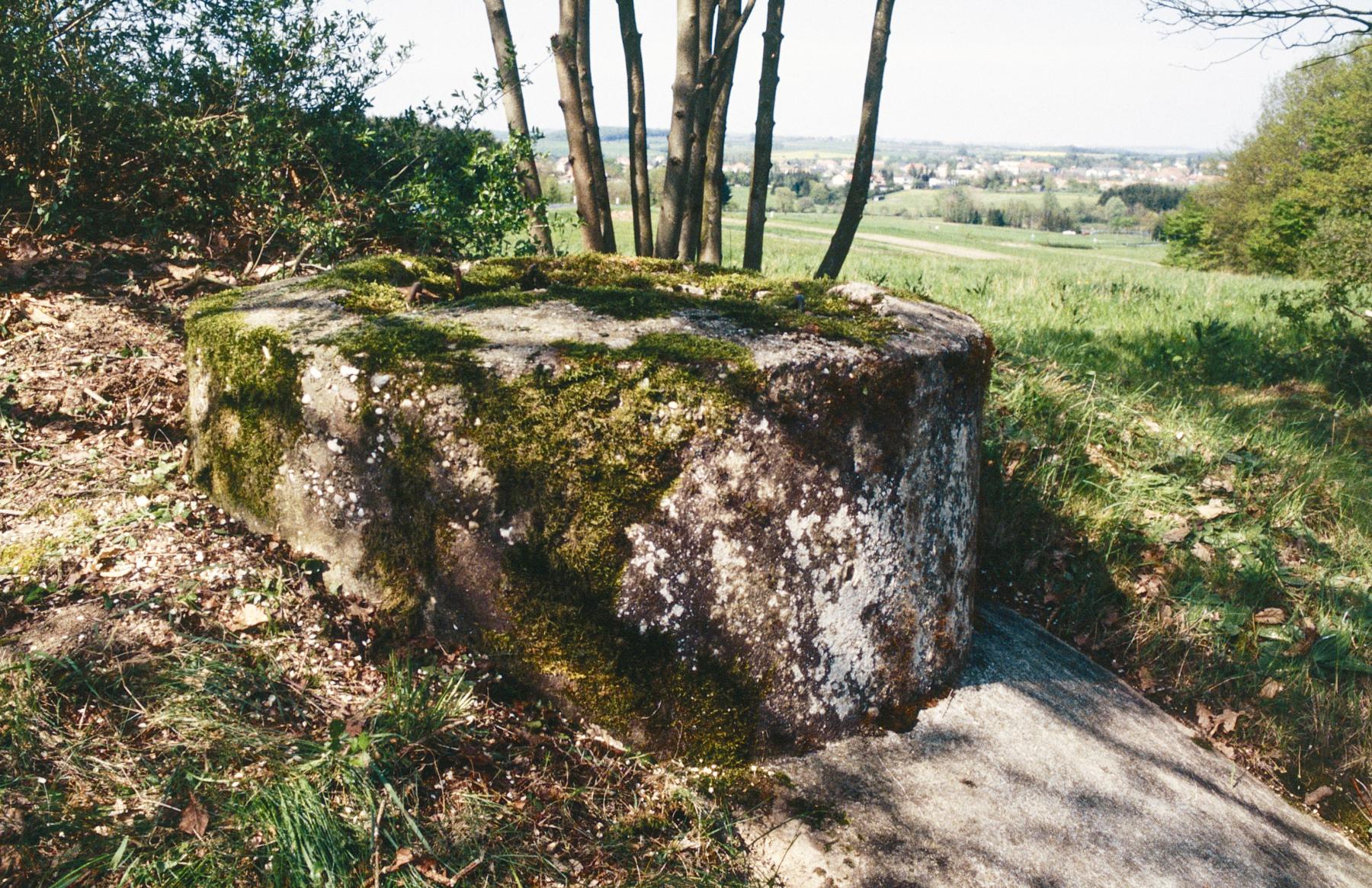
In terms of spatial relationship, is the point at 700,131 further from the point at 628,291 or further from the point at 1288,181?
the point at 1288,181

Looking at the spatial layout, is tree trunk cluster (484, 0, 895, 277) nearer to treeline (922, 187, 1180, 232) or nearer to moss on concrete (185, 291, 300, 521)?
moss on concrete (185, 291, 300, 521)

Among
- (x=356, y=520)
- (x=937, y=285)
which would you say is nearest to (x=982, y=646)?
(x=356, y=520)

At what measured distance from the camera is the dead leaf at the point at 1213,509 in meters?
5.39

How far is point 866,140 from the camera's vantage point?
6.47 metres

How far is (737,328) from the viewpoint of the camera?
129 inches

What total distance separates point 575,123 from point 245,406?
3645mm

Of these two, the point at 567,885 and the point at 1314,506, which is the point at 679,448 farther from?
the point at 1314,506

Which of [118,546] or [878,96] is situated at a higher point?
[878,96]

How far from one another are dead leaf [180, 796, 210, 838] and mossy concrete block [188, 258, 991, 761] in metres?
0.94

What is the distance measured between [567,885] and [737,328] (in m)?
2.06

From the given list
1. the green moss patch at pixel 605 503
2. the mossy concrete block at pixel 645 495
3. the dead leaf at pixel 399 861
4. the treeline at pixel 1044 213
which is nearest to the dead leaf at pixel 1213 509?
the mossy concrete block at pixel 645 495

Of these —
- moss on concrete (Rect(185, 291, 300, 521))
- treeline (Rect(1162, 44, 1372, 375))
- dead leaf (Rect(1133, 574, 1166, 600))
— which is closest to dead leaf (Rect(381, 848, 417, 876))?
moss on concrete (Rect(185, 291, 300, 521))

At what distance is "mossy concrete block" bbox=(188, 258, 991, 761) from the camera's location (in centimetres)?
282

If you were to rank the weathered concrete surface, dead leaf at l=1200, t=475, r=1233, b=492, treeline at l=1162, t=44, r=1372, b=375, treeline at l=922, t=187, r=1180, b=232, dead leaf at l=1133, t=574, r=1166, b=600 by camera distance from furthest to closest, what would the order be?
treeline at l=922, t=187, r=1180, b=232, treeline at l=1162, t=44, r=1372, b=375, dead leaf at l=1200, t=475, r=1233, b=492, dead leaf at l=1133, t=574, r=1166, b=600, the weathered concrete surface
